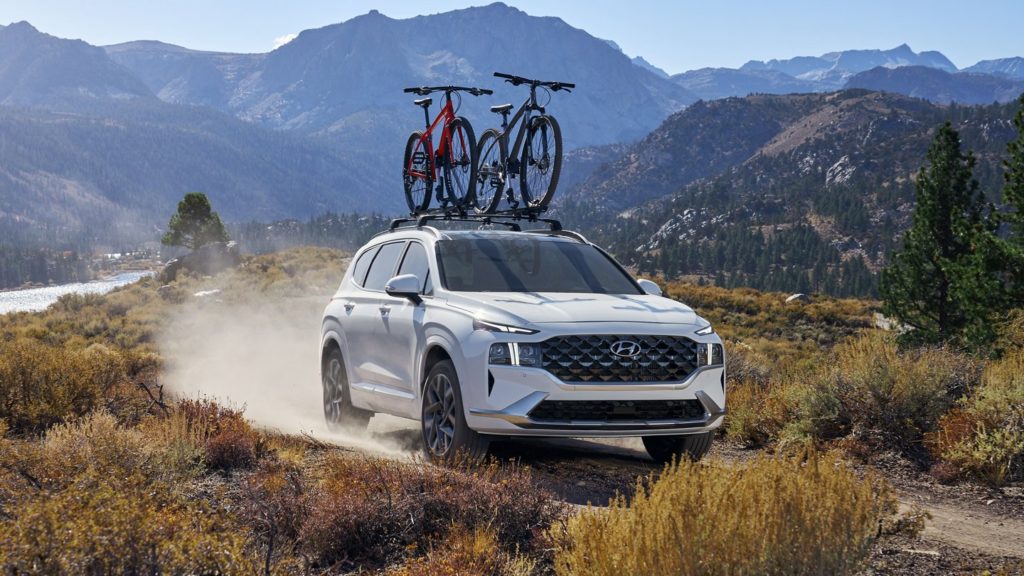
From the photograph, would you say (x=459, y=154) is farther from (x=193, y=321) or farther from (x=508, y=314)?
(x=193, y=321)

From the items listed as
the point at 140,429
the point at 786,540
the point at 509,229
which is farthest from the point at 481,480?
the point at 509,229

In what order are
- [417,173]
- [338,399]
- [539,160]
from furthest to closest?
[417,173], [539,160], [338,399]

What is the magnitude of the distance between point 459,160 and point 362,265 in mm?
3318

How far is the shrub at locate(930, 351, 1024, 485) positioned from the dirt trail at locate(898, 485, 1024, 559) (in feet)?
1.90

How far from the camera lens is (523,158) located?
39.7ft

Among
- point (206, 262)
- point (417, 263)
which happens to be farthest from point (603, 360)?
point (206, 262)

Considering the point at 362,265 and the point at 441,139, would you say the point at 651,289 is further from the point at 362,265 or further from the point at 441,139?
the point at 441,139

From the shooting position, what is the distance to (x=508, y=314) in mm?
6793

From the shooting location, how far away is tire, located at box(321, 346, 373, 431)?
31.2 feet

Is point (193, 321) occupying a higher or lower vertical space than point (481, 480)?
lower

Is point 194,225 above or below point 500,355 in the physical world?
below

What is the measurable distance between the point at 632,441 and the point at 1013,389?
11.6 feet

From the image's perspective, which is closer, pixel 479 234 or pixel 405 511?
pixel 405 511

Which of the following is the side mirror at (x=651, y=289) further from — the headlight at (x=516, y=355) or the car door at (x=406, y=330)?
the headlight at (x=516, y=355)
